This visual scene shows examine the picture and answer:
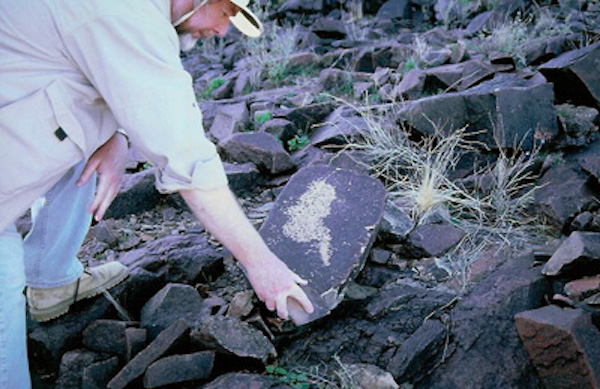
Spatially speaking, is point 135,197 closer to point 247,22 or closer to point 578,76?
point 247,22

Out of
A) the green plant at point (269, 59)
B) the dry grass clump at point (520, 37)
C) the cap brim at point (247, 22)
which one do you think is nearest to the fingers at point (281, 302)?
the cap brim at point (247, 22)

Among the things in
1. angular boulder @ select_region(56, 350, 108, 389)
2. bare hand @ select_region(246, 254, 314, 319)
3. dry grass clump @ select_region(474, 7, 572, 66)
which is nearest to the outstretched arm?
bare hand @ select_region(246, 254, 314, 319)

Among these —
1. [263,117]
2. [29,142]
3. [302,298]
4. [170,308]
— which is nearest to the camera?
[29,142]

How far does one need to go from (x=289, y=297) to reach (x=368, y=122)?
2164mm

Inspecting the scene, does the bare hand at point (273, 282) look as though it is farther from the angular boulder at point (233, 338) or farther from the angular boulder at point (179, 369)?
the angular boulder at point (179, 369)

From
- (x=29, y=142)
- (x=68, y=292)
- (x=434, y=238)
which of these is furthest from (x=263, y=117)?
(x=29, y=142)

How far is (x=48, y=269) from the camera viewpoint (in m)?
2.64

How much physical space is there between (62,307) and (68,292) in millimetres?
81

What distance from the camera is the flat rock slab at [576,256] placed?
252cm

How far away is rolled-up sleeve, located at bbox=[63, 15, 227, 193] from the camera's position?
172 centimetres

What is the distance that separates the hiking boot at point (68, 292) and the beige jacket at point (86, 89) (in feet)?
2.75

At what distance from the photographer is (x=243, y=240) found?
1.93 meters

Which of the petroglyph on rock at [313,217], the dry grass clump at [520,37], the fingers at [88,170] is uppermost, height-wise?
the fingers at [88,170]

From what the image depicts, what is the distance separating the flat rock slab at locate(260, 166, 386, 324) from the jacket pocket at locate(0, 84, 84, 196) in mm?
1072
